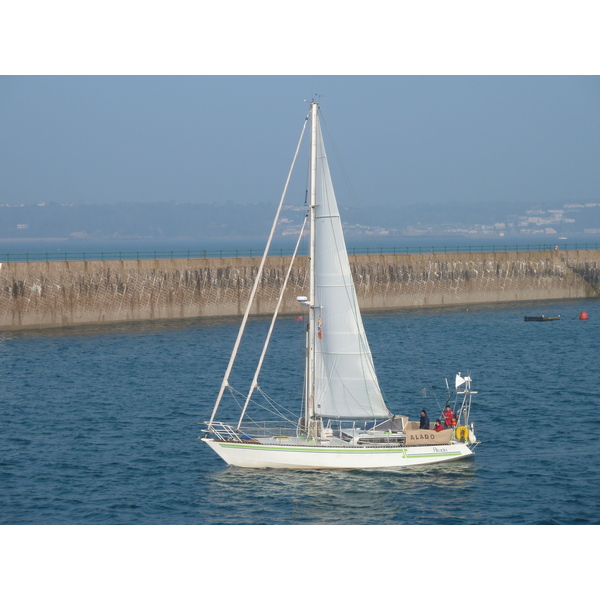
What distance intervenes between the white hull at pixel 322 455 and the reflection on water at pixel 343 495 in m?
0.26

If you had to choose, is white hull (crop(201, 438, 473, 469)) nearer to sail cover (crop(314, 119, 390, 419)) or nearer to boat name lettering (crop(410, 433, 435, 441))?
boat name lettering (crop(410, 433, 435, 441))

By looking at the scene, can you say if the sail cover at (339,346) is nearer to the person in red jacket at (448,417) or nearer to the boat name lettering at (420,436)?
the boat name lettering at (420,436)

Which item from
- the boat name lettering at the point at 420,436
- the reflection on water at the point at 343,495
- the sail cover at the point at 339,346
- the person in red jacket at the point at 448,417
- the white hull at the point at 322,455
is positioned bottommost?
the reflection on water at the point at 343,495

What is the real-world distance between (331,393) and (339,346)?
1659mm

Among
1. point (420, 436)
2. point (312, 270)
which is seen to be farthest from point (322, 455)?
point (312, 270)

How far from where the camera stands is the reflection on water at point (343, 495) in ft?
85.8

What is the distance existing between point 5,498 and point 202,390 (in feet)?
56.4

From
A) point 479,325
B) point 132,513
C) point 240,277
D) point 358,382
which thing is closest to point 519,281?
point 479,325

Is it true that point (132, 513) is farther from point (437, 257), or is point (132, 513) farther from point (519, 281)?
point (519, 281)

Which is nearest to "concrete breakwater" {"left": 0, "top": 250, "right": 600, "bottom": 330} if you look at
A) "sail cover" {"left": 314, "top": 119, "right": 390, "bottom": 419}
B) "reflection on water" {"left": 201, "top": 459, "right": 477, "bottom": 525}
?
"sail cover" {"left": 314, "top": 119, "right": 390, "bottom": 419}

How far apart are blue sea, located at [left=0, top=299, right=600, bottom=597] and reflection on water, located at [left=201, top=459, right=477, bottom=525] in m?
0.07

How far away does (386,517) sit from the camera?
26.1 meters

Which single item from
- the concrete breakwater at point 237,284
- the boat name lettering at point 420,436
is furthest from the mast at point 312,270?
the concrete breakwater at point 237,284

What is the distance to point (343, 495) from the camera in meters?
27.9
